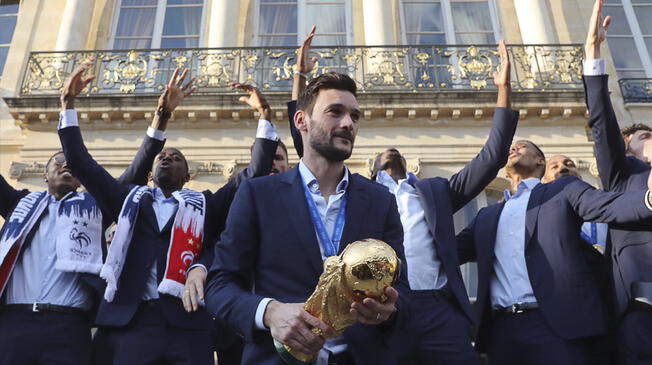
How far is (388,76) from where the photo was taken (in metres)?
10.3

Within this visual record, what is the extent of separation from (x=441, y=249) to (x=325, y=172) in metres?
1.38

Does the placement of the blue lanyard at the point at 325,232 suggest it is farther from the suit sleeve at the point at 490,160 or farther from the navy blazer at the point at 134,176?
the navy blazer at the point at 134,176

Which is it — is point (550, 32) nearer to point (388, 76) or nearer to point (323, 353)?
point (388, 76)

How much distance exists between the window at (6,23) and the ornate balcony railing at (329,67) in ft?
5.31

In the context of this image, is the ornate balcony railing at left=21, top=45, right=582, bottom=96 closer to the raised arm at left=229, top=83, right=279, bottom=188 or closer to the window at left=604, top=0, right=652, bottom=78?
the window at left=604, top=0, right=652, bottom=78

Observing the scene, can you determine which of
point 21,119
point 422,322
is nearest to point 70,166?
point 422,322

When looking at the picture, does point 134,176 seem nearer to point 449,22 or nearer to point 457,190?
point 457,190

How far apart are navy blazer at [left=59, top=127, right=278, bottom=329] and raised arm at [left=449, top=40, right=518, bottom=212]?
1.28 meters

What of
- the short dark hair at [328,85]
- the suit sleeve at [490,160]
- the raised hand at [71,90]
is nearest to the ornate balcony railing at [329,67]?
the raised hand at [71,90]

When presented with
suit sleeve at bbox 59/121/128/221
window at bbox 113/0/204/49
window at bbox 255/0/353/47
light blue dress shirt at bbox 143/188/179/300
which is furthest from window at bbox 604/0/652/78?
suit sleeve at bbox 59/121/128/221

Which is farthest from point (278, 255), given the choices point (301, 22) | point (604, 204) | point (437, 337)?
point (301, 22)

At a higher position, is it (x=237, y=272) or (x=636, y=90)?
(x=636, y=90)

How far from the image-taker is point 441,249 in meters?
3.41

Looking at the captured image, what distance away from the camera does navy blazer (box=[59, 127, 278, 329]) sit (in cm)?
321
